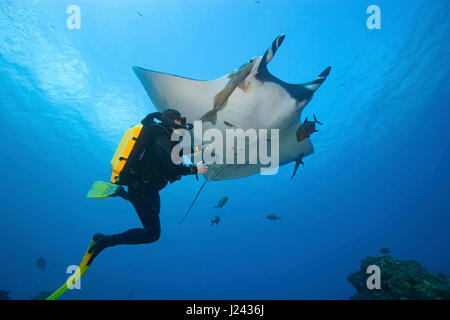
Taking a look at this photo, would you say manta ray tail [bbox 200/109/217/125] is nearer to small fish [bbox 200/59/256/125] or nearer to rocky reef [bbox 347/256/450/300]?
small fish [bbox 200/59/256/125]

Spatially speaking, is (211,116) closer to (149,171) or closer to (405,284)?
(149,171)

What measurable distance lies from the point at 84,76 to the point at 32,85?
5.12 m

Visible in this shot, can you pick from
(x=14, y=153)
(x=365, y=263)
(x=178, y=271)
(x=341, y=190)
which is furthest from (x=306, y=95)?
(x=178, y=271)

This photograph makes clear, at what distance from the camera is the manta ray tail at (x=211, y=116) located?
350 cm

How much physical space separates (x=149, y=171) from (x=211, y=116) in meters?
1.55

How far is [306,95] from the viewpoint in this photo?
3.26m

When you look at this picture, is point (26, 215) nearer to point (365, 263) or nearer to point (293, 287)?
point (365, 263)

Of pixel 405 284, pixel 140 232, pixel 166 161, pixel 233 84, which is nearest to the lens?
pixel 166 161

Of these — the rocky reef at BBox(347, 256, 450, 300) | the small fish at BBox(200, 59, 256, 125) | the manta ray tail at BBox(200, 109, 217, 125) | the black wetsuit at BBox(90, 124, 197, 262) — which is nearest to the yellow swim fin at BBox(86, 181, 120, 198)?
the black wetsuit at BBox(90, 124, 197, 262)

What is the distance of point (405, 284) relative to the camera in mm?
4883

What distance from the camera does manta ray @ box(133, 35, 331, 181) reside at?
3090 millimetres

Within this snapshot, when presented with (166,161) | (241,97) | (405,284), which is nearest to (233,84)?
(241,97)

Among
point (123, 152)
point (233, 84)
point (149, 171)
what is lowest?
point (149, 171)

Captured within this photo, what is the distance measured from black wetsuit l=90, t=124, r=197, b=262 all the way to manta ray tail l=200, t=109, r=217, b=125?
1022 mm
